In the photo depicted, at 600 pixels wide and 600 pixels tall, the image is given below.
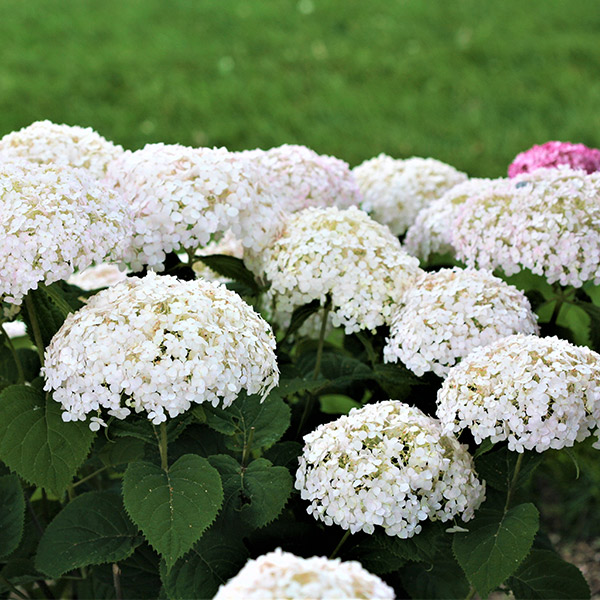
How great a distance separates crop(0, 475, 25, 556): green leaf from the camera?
1.80 m

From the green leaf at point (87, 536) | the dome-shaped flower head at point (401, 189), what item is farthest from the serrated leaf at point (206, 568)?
the dome-shaped flower head at point (401, 189)

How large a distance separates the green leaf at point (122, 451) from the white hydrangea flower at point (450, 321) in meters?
0.57

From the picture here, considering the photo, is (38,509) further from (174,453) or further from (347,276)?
(347,276)

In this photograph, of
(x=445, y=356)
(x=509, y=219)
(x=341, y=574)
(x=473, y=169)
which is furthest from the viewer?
(x=473, y=169)

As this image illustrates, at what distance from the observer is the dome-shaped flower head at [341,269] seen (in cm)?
193

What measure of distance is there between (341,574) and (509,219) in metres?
1.16

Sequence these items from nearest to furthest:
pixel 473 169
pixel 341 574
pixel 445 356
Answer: pixel 341 574 → pixel 445 356 → pixel 473 169

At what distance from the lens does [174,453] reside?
1.88 metres

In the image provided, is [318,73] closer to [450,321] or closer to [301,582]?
[450,321]

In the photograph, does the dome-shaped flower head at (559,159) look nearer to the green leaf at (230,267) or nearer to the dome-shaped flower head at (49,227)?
the green leaf at (230,267)

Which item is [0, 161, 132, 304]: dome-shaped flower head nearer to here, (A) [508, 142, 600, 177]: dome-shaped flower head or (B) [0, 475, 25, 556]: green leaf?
(B) [0, 475, 25, 556]: green leaf

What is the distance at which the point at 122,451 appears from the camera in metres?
2.05

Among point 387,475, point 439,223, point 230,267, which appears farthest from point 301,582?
point 439,223

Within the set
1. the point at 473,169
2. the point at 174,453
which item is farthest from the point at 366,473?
the point at 473,169
